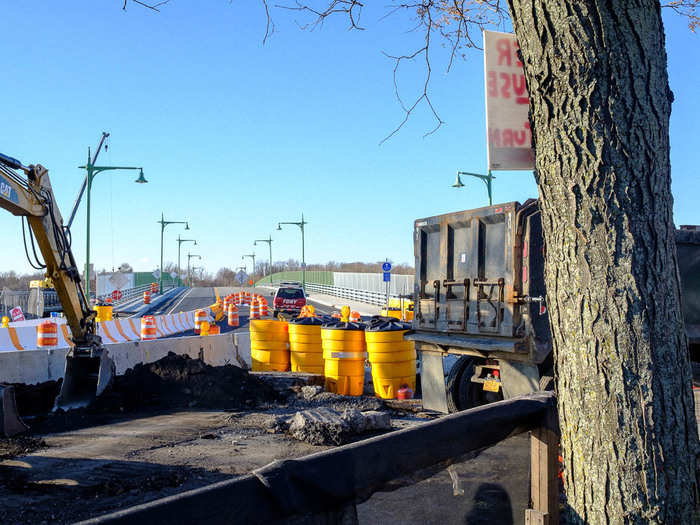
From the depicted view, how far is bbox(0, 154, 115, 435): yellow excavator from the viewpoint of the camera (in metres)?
9.19

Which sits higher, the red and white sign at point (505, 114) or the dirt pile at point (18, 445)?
the red and white sign at point (505, 114)

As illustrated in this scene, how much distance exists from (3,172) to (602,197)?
8.61 meters

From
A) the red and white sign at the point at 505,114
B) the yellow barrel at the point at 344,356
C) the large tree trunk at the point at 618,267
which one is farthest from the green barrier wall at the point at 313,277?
the large tree trunk at the point at 618,267

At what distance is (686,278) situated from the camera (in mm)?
6715

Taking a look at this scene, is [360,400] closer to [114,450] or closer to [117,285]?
[114,450]

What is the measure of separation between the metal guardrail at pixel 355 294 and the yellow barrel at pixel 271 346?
25.0 m

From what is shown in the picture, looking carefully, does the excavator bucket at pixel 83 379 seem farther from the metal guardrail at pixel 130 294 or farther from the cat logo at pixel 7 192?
the metal guardrail at pixel 130 294

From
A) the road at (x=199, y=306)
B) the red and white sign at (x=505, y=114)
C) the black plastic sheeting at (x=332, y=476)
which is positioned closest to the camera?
the black plastic sheeting at (x=332, y=476)

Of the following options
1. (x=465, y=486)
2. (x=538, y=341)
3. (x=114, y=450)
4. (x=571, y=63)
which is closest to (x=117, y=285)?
(x=114, y=450)

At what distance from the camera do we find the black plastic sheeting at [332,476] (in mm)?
1706

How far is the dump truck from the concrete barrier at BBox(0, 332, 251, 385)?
664 centimetres

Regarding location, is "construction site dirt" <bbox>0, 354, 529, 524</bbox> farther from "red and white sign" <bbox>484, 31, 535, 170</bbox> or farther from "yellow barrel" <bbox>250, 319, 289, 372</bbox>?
"red and white sign" <bbox>484, 31, 535, 170</bbox>

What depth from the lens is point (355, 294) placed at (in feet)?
174

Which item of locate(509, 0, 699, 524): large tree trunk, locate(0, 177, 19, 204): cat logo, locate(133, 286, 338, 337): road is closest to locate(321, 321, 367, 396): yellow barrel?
locate(0, 177, 19, 204): cat logo
